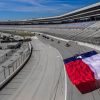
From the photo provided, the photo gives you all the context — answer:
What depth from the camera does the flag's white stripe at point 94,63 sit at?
5.76m

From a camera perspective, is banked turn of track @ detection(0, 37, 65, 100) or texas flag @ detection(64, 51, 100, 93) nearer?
texas flag @ detection(64, 51, 100, 93)

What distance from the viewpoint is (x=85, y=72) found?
6.05 meters

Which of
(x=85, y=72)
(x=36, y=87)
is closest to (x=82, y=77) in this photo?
(x=85, y=72)

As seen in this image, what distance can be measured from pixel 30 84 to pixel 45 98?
20.3 feet

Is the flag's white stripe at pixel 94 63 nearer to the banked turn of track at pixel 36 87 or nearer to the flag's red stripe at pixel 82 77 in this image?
the flag's red stripe at pixel 82 77

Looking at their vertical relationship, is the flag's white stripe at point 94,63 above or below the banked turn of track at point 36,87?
above

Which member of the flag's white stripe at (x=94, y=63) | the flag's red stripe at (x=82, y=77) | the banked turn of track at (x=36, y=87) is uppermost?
the flag's white stripe at (x=94, y=63)

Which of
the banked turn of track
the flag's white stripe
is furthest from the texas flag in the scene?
the banked turn of track

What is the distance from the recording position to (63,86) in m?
24.9

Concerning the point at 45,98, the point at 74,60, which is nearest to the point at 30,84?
the point at 45,98

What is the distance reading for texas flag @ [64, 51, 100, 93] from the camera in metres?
5.72

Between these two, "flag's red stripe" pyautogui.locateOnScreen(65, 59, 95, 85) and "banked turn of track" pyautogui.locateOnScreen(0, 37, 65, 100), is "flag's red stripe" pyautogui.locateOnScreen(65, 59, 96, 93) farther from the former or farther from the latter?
"banked turn of track" pyautogui.locateOnScreen(0, 37, 65, 100)

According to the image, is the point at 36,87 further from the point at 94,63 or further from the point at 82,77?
the point at 82,77

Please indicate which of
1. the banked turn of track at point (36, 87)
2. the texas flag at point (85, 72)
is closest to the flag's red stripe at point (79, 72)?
the texas flag at point (85, 72)
